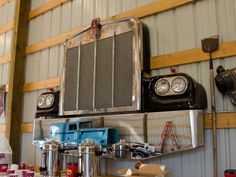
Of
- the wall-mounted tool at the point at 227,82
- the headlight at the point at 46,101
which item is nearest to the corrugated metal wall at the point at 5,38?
the headlight at the point at 46,101

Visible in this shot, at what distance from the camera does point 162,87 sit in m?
2.18

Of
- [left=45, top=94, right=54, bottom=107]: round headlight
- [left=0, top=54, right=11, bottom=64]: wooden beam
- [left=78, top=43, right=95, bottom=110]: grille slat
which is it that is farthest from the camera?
[left=0, top=54, right=11, bottom=64]: wooden beam

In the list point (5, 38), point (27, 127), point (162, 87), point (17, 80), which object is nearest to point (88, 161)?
point (162, 87)

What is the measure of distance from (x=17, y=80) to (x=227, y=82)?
298 cm

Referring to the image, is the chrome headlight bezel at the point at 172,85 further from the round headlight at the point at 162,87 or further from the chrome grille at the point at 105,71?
the chrome grille at the point at 105,71

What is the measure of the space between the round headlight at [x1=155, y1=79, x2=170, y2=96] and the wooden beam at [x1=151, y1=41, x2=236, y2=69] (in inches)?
10.8

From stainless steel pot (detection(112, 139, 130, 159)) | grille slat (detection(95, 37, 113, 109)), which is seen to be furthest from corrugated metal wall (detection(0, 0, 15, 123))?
stainless steel pot (detection(112, 139, 130, 159))

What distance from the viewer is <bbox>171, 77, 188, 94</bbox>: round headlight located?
204 centimetres

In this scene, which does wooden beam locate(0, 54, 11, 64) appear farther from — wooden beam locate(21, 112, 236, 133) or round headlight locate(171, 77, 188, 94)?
wooden beam locate(21, 112, 236, 133)

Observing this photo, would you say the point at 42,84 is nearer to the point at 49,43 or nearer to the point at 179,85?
the point at 49,43

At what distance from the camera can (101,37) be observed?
2.76m

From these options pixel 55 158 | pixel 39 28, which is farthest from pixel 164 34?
pixel 39 28

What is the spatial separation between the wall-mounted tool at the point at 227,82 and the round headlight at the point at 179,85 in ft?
0.72

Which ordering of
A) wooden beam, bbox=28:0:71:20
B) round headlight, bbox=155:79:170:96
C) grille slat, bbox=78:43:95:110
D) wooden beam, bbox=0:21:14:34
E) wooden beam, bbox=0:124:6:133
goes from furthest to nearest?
wooden beam, bbox=0:21:14:34, wooden beam, bbox=0:124:6:133, wooden beam, bbox=28:0:71:20, grille slat, bbox=78:43:95:110, round headlight, bbox=155:79:170:96
